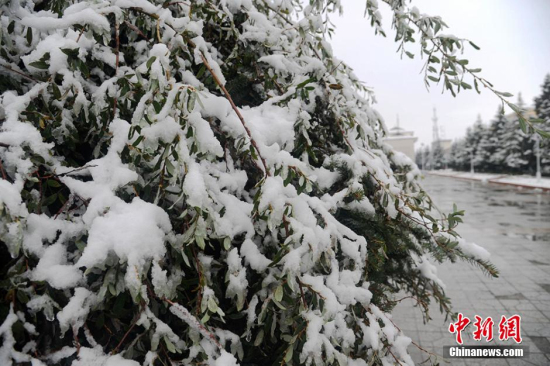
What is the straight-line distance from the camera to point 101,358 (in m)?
1.06

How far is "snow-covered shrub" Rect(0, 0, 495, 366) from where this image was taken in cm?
102

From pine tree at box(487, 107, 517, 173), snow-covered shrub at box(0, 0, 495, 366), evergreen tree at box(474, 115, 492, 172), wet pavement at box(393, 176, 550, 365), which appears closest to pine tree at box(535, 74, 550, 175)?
pine tree at box(487, 107, 517, 173)

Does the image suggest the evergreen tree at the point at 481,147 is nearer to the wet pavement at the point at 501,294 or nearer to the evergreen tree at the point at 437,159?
the evergreen tree at the point at 437,159

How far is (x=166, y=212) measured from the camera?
1.23m

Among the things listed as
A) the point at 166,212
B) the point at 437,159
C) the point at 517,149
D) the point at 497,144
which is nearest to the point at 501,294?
the point at 166,212

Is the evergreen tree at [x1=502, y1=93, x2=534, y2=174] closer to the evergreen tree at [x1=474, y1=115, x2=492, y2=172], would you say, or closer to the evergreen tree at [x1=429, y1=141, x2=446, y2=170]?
the evergreen tree at [x1=474, y1=115, x2=492, y2=172]

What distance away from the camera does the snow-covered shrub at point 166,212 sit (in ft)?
3.35

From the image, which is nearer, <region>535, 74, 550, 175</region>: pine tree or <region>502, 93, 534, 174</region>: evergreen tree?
<region>535, 74, 550, 175</region>: pine tree

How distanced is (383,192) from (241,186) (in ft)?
2.37

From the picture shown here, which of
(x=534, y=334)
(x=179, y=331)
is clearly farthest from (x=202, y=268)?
(x=534, y=334)

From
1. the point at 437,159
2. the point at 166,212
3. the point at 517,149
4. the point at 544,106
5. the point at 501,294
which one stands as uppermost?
the point at 544,106

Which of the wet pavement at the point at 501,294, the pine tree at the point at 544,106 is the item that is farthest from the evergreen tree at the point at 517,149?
the wet pavement at the point at 501,294

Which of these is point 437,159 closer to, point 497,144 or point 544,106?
point 497,144

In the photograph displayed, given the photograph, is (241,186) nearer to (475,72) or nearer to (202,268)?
(202,268)
